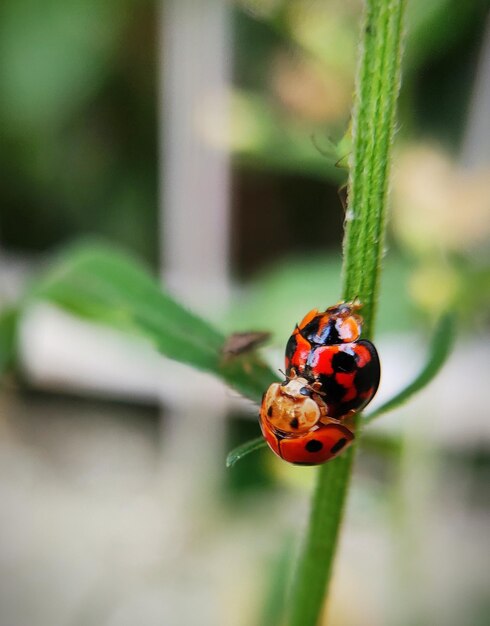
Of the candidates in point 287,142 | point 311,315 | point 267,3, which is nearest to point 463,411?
point 287,142

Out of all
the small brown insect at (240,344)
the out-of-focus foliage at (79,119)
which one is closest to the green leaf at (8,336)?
the small brown insect at (240,344)

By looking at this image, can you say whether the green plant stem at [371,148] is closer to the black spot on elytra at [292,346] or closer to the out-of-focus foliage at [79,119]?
the black spot on elytra at [292,346]

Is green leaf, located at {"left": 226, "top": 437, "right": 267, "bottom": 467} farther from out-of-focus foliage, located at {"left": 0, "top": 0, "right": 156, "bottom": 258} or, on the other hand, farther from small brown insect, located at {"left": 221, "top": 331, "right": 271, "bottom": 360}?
out-of-focus foliage, located at {"left": 0, "top": 0, "right": 156, "bottom": 258}

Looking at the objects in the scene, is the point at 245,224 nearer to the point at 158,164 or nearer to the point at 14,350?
the point at 158,164

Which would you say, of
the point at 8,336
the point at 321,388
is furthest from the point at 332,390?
the point at 8,336

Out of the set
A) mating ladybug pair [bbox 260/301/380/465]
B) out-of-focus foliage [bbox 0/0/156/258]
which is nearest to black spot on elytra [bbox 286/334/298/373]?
mating ladybug pair [bbox 260/301/380/465]

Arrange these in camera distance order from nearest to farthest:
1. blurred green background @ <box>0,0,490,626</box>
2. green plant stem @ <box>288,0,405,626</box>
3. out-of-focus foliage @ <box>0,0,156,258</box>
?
green plant stem @ <box>288,0,405,626</box> → blurred green background @ <box>0,0,490,626</box> → out-of-focus foliage @ <box>0,0,156,258</box>
